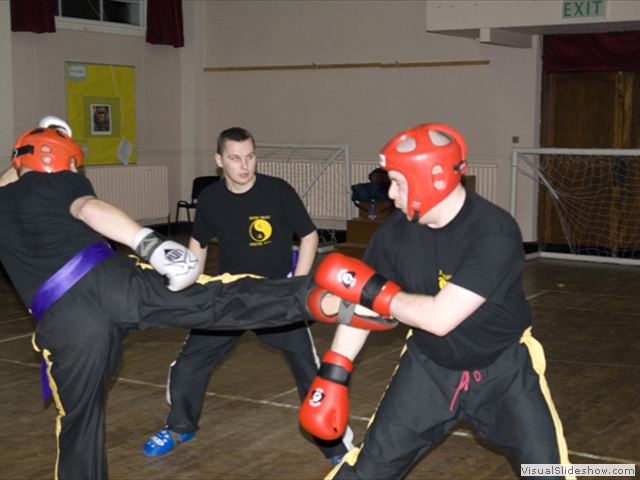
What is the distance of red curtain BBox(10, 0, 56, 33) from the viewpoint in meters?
10.6

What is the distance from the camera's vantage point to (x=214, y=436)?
15.0 feet

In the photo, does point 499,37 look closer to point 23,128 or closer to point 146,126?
point 146,126

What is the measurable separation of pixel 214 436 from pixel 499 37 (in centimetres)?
721

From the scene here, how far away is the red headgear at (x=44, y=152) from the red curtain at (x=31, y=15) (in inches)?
325

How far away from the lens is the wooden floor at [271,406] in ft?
13.7

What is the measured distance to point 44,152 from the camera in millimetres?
3137

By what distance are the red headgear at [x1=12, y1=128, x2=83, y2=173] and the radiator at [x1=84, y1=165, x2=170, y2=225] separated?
858cm

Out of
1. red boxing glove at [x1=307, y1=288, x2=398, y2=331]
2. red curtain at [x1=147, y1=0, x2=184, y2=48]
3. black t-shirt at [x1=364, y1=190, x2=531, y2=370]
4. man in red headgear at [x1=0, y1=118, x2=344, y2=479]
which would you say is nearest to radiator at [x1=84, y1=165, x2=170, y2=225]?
red curtain at [x1=147, y1=0, x2=184, y2=48]

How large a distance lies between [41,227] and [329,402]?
1223mm

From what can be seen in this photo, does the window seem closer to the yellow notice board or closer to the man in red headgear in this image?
the yellow notice board

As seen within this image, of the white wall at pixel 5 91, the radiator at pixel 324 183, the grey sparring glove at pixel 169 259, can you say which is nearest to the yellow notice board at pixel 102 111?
the white wall at pixel 5 91

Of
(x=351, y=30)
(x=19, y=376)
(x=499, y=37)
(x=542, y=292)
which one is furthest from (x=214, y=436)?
(x=351, y=30)

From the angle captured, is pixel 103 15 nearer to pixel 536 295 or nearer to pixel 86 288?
pixel 536 295

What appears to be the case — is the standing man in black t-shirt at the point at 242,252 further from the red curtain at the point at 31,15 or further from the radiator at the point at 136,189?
the radiator at the point at 136,189
